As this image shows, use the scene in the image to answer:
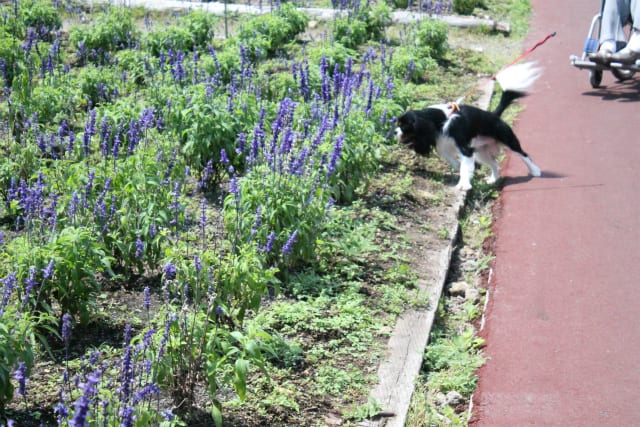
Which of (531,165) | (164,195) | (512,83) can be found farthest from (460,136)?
(164,195)

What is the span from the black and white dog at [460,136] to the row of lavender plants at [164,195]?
396 millimetres

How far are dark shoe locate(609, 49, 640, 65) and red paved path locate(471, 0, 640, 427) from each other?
0.52 meters

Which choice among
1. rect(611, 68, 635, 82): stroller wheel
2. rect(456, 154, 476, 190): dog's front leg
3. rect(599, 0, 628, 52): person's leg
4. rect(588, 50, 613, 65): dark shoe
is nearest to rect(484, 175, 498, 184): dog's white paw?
rect(456, 154, 476, 190): dog's front leg

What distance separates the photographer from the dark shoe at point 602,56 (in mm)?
10938

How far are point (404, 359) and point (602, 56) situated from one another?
265 inches

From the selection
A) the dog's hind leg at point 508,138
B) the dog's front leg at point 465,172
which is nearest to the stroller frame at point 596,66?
the dog's hind leg at point 508,138

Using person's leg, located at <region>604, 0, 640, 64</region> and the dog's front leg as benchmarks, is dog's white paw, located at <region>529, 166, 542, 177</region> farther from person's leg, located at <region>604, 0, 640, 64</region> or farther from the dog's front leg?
person's leg, located at <region>604, 0, 640, 64</region>

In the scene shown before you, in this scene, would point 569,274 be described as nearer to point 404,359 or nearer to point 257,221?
point 404,359

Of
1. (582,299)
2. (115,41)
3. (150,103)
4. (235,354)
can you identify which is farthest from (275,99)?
(235,354)

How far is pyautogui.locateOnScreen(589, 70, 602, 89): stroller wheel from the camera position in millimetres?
11570

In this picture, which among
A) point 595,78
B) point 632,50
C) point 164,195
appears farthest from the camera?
point 595,78

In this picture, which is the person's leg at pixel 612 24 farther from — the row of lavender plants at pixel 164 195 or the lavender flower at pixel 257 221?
the lavender flower at pixel 257 221

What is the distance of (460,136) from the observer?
8469mm

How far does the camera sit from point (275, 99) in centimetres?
939
